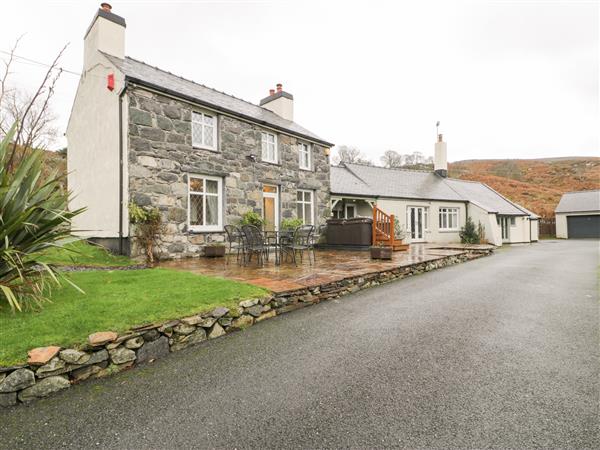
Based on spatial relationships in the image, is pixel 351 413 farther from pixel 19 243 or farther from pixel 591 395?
pixel 19 243

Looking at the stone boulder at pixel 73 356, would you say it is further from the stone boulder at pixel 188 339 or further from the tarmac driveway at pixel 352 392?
the stone boulder at pixel 188 339

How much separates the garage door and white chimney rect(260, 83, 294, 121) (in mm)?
30781

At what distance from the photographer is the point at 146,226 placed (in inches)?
330

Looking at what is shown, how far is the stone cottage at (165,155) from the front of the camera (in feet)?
28.6

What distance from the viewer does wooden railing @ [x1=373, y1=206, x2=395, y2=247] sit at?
488 inches

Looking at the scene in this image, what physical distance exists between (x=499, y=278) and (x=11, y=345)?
9589 millimetres

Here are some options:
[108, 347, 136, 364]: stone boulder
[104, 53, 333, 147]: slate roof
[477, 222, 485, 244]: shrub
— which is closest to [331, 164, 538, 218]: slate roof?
[477, 222, 485, 244]: shrub

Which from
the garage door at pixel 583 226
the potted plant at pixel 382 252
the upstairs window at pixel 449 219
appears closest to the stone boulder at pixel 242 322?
the potted plant at pixel 382 252

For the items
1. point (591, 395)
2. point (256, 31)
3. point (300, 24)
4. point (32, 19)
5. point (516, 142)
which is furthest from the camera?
point (516, 142)

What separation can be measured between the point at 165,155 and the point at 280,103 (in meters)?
8.52

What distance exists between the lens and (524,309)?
5176mm

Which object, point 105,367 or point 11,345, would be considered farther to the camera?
point 105,367

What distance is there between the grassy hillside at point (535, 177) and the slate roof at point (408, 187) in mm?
18111

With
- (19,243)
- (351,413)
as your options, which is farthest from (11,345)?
(351,413)
